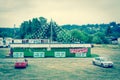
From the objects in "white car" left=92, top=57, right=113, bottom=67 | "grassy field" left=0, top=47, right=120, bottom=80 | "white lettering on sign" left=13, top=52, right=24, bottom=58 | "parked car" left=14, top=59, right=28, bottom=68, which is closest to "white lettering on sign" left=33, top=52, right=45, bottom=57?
"grassy field" left=0, top=47, right=120, bottom=80

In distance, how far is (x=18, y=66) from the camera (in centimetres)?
708

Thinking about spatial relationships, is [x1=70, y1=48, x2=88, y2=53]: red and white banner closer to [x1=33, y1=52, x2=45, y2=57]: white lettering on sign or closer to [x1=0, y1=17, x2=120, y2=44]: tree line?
[x1=0, y1=17, x2=120, y2=44]: tree line

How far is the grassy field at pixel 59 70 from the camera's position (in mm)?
6305

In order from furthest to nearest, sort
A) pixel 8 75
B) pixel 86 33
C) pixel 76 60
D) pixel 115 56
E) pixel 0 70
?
1. pixel 86 33
2. pixel 115 56
3. pixel 76 60
4. pixel 0 70
5. pixel 8 75

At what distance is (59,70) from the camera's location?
271 inches

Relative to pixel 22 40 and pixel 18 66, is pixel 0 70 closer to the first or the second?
pixel 18 66

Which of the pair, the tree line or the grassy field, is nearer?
the grassy field

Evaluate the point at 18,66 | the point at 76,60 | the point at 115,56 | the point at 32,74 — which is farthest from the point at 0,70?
the point at 115,56

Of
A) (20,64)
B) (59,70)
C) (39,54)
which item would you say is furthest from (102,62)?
(20,64)

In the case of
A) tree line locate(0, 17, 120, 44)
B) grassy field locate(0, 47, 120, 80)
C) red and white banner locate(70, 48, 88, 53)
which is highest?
tree line locate(0, 17, 120, 44)

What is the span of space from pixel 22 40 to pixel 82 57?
1.80 meters

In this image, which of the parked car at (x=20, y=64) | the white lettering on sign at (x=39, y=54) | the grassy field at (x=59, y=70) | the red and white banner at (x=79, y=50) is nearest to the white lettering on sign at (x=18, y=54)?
the grassy field at (x=59, y=70)

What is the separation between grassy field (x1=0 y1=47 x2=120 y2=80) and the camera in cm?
630

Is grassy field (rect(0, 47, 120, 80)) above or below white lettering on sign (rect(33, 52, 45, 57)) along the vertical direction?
below
